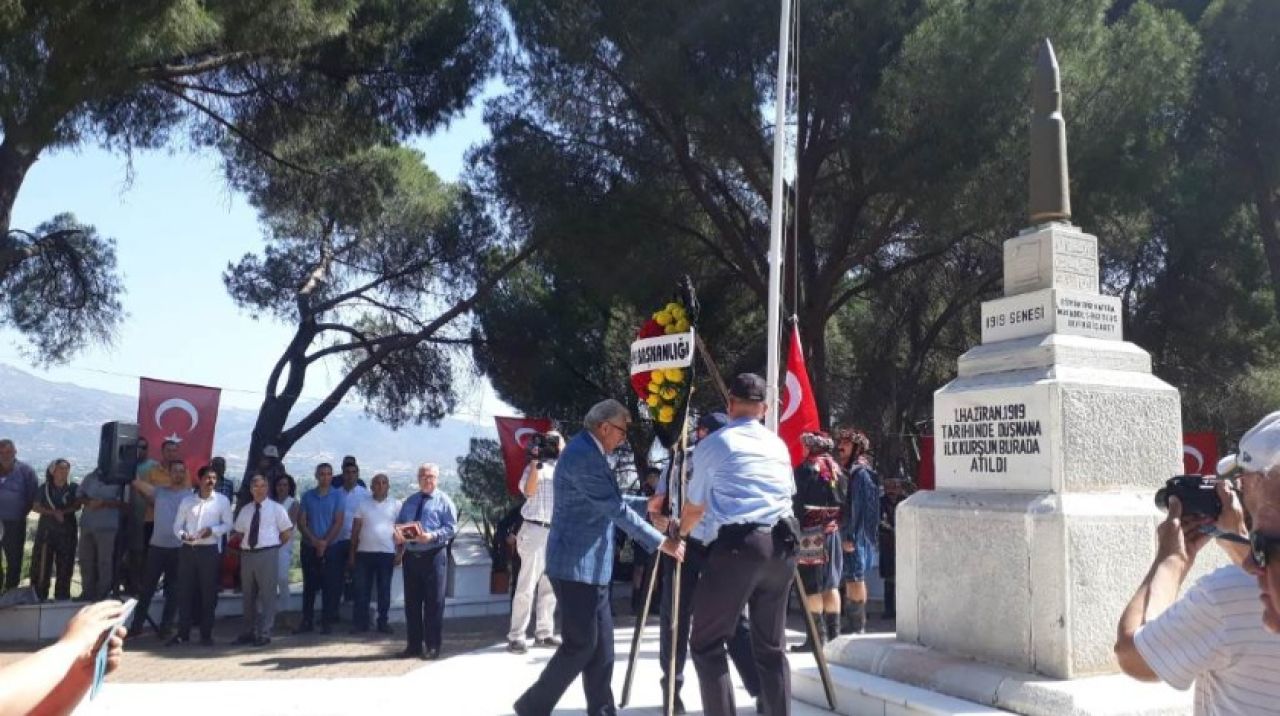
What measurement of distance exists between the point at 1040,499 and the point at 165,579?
8470 millimetres

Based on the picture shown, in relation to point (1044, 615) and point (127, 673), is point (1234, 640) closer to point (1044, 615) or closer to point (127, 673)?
point (1044, 615)

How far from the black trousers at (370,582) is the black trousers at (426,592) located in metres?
2.05

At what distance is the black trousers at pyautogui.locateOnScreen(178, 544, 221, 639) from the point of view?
9.76 meters

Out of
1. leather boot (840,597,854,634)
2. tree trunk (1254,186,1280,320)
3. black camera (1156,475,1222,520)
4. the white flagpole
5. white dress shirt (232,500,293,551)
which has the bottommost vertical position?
leather boot (840,597,854,634)

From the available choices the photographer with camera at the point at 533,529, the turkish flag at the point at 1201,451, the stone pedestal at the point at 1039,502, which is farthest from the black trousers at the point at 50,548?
the turkish flag at the point at 1201,451

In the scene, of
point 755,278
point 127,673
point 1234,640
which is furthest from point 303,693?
point 755,278

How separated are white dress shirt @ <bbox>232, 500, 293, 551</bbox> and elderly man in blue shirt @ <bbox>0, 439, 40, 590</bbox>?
220cm

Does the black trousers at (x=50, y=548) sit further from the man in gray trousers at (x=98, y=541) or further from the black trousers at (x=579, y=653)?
the black trousers at (x=579, y=653)

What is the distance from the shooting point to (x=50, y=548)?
10.9 meters

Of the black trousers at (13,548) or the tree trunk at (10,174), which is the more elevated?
the tree trunk at (10,174)

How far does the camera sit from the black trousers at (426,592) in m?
8.74

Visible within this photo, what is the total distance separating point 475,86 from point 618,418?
11.0m

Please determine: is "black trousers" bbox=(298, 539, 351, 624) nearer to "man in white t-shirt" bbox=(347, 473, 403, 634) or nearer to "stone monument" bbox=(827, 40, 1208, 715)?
"man in white t-shirt" bbox=(347, 473, 403, 634)

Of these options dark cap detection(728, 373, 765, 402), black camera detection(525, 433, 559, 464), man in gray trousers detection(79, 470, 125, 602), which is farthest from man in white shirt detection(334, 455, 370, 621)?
A: dark cap detection(728, 373, 765, 402)
